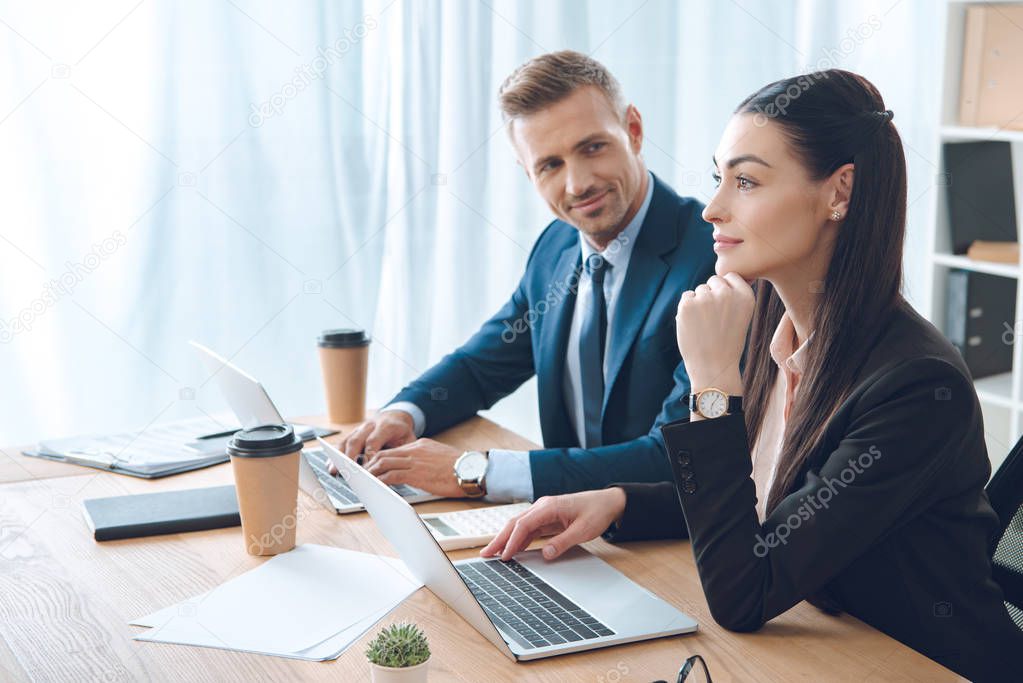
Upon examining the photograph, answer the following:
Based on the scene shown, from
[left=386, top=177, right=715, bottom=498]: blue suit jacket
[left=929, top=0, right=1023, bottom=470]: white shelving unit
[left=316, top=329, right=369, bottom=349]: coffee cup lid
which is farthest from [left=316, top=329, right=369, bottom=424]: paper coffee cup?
[left=929, top=0, right=1023, bottom=470]: white shelving unit

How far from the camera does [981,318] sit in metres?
3.04

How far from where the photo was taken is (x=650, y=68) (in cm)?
337

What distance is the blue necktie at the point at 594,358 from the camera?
193 centimetres

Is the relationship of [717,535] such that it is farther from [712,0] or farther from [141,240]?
[712,0]

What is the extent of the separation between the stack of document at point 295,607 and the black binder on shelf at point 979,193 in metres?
2.23

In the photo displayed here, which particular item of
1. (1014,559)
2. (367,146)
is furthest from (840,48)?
(1014,559)

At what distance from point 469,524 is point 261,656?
1.40 feet

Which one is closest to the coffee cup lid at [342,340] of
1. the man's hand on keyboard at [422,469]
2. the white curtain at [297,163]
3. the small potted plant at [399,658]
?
the man's hand on keyboard at [422,469]

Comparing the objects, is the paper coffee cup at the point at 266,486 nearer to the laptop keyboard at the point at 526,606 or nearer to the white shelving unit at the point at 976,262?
the laptop keyboard at the point at 526,606

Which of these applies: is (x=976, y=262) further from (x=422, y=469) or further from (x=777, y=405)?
(x=422, y=469)

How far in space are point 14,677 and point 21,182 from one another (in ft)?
6.04

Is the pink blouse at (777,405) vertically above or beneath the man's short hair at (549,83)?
beneath

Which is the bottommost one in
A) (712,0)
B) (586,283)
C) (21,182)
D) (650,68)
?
(586,283)

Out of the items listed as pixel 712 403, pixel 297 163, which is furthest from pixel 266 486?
pixel 297 163
